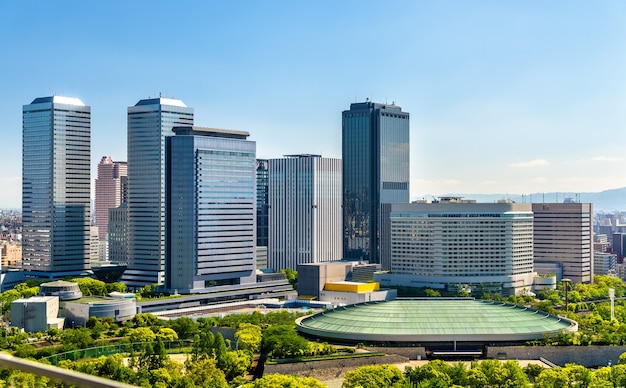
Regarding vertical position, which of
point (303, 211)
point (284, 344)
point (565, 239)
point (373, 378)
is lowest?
point (373, 378)

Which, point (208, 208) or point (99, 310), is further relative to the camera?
point (208, 208)

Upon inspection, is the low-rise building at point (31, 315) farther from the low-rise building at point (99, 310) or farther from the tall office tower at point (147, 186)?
the tall office tower at point (147, 186)

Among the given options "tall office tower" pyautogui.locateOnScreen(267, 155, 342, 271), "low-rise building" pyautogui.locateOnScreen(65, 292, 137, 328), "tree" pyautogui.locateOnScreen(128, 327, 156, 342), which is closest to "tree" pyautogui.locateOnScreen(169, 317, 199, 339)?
"tree" pyautogui.locateOnScreen(128, 327, 156, 342)

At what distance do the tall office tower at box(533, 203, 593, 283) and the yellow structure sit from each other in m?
35.8

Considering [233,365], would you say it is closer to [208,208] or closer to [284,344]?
[284,344]

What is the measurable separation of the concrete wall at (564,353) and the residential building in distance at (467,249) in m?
48.4

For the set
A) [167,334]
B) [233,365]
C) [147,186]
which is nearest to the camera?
[233,365]

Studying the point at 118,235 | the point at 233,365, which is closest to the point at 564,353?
the point at 233,365

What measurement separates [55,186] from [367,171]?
5489 centimetres

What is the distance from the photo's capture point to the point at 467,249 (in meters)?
113

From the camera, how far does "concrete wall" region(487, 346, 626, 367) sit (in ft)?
200

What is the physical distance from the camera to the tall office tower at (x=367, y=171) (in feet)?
466

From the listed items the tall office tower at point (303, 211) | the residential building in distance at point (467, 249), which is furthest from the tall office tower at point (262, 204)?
the residential building in distance at point (467, 249)

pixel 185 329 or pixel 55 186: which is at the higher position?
pixel 55 186
